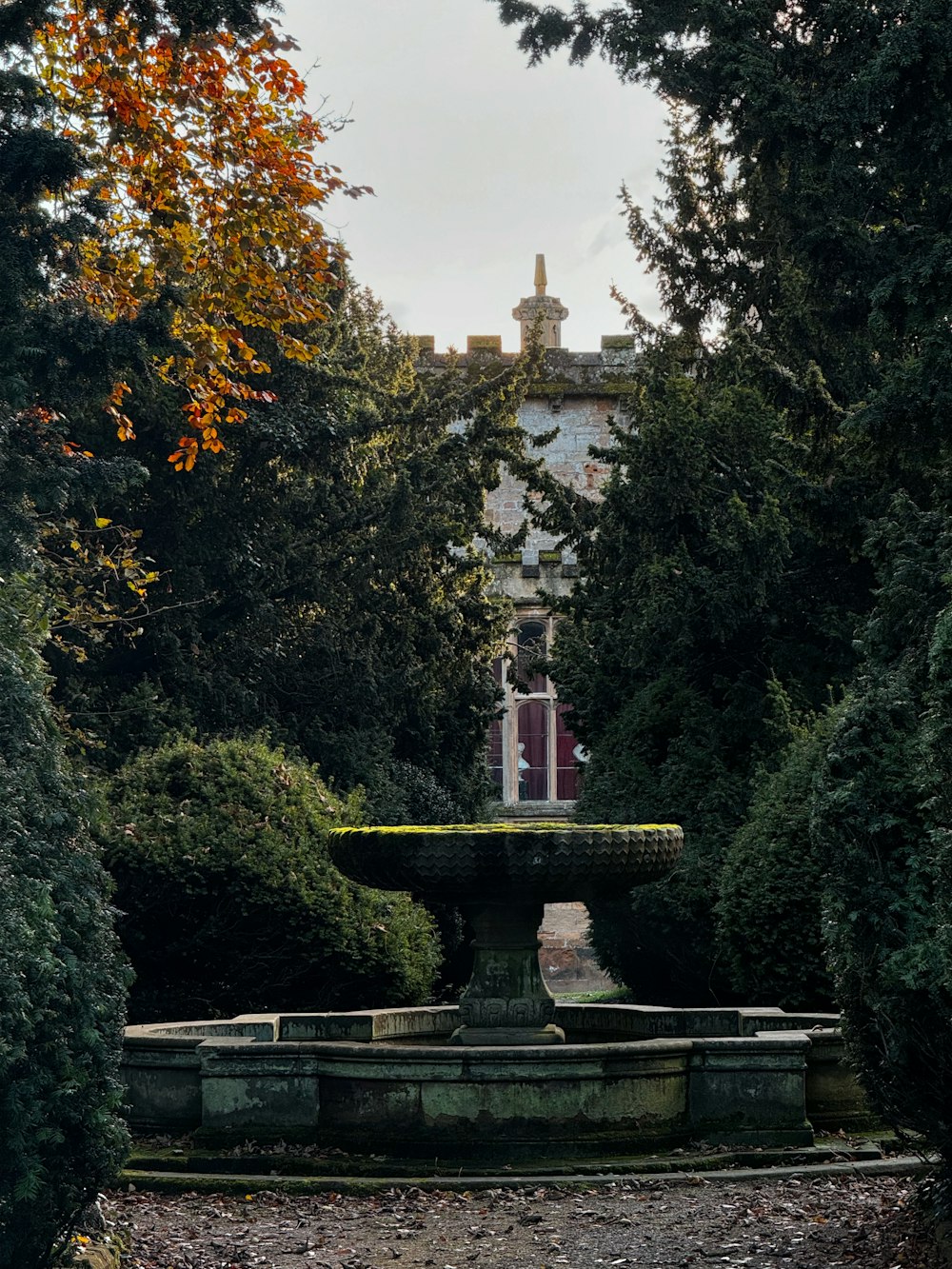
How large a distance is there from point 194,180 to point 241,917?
5.36 metres

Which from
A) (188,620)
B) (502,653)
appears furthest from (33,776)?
(502,653)

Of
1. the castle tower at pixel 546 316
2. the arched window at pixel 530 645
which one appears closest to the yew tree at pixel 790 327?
the arched window at pixel 530 645

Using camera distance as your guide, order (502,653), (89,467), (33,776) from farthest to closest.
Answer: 1. (502,653)
2. (89,467)
3. (33,776)

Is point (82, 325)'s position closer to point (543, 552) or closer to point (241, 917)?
point (241, 917)

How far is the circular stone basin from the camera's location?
29.0 ft

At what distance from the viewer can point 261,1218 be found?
24.4 feet

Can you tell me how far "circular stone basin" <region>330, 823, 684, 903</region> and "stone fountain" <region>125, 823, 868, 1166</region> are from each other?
0.01 meters

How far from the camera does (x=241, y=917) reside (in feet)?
41.0

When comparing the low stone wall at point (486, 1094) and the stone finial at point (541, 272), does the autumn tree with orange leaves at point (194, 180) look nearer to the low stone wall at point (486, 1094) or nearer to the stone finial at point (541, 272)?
the low stone wall at point (486, 1094)

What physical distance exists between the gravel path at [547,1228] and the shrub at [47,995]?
0.92 m

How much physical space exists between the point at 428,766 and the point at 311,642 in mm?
2515

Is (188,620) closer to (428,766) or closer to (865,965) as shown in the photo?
(428,766)

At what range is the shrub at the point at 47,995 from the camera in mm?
5281

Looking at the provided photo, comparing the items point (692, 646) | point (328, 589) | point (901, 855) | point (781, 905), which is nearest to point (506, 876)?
point (901, 855)
